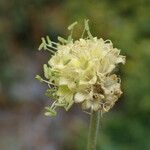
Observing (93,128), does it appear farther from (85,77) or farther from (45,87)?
(45,87)

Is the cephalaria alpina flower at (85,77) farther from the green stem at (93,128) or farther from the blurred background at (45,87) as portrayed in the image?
the blurred background at (45,87)

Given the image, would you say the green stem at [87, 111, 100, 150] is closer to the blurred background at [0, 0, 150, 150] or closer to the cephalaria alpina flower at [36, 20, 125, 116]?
the cephalaria alpina flower at [36, 20, 125, 116]

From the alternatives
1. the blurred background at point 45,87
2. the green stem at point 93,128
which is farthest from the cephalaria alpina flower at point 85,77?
the blurred background at point 45,87

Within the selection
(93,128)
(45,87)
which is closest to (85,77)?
(93,128)

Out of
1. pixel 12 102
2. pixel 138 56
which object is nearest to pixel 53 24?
pixel 12 102

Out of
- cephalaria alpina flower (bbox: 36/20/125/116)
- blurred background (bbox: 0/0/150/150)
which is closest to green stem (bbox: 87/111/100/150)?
cephalaria alpina flower (bbox: 36/20/125/116)

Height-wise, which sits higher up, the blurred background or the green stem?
the blurred background

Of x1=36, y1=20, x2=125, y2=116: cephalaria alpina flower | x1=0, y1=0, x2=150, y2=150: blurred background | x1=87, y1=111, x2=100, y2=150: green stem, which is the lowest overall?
x1=87, y1=111, x2=100, y2=150: green stem
